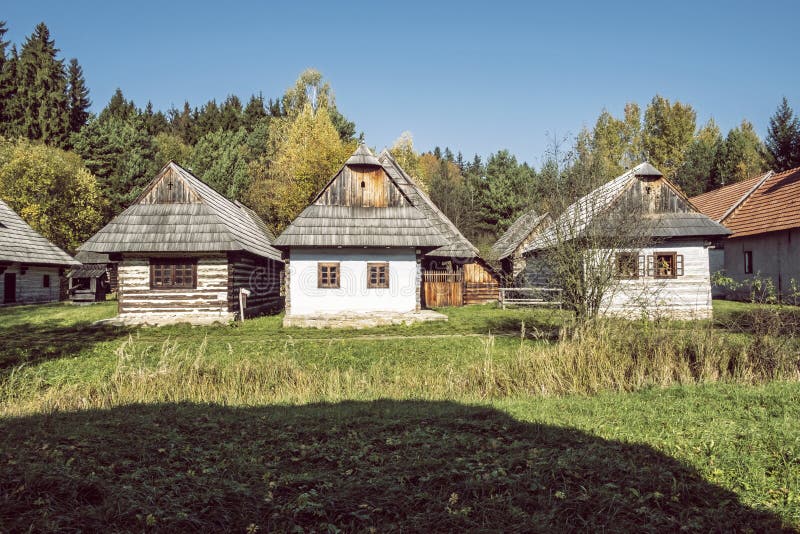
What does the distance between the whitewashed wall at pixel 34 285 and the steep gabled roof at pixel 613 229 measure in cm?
2552

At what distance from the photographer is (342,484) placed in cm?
412

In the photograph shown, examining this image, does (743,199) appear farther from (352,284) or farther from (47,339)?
(47,339)

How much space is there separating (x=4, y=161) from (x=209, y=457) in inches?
1591

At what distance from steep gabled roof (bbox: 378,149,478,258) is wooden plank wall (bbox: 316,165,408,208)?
5328 mm

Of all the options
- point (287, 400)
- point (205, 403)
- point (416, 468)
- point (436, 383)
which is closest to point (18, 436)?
point (205, 403)

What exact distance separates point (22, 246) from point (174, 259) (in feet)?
43.5

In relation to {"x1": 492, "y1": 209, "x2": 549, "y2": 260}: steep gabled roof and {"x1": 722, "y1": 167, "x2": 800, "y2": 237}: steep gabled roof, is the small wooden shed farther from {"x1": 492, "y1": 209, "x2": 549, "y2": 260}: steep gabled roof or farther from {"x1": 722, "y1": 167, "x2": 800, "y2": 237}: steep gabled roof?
{"x1": 722, "y1": 167, "x2": 800, "y2": 237}: steep gabled roof

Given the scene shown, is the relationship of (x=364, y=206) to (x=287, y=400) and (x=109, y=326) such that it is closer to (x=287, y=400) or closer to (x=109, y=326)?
(x=109, y=326)

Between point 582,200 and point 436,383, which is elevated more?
point 582,200

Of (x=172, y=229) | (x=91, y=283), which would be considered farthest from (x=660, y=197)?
(x=91, y=283)

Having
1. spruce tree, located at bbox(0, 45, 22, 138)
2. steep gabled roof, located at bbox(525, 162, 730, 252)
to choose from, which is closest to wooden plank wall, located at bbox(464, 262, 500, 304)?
steep gabled roof, located at bbox(525, 162, 730, 252)

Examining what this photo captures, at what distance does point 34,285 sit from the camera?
26.6 m

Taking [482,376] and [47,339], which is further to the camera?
[47,339]

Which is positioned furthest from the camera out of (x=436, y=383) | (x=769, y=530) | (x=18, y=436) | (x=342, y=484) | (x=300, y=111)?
(x=300, y=111)
